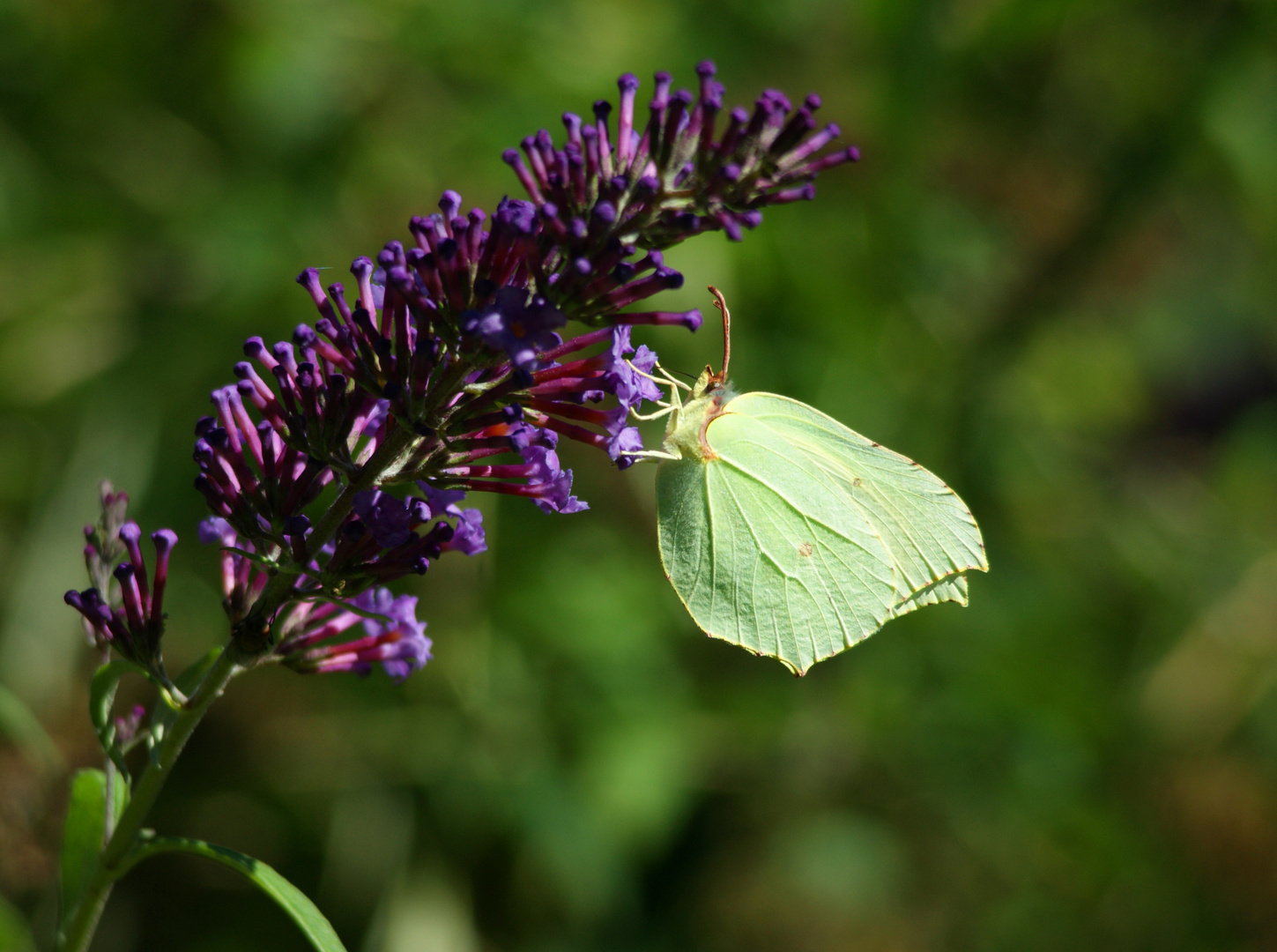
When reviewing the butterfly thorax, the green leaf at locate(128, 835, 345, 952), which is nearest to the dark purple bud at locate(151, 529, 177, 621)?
the green leaf at locate(128, 835, 345, 952)

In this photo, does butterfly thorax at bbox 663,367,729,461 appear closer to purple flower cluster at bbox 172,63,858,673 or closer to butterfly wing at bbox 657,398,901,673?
butterfly wing at bbox 657,398,901,673

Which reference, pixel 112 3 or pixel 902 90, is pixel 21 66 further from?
pixel 902 90

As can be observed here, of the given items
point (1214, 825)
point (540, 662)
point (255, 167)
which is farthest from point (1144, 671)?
point (255, 167)

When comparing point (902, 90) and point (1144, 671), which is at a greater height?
point (902, 90)

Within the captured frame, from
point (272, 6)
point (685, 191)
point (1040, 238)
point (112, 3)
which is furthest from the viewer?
point (1040, 238)

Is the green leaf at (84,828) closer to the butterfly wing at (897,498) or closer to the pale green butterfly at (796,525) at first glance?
the pale green butterfly at (796,525)

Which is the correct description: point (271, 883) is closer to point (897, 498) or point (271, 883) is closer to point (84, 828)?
point (84, 828)

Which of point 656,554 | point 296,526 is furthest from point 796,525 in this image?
point 296,526
